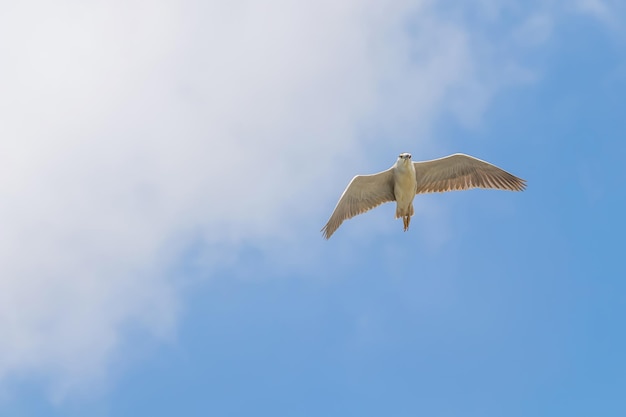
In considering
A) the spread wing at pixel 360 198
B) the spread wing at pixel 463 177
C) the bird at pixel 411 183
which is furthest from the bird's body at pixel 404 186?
the spread wing at pixel 463 177

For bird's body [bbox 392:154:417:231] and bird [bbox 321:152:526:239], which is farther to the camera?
bird [bbox 321:152:526:239]

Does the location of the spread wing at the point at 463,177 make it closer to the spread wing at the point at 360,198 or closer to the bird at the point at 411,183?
the bird at the point at 411,183

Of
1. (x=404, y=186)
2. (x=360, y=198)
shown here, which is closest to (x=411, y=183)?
(x=404, y=186)

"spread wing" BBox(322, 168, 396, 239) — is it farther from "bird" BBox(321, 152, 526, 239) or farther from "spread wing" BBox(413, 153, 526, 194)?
"spread wing" BBox(413, 153, 526, 194)

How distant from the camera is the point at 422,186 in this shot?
958 inches

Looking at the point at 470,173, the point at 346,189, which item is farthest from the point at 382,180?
the point at 470,173

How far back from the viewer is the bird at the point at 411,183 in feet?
77.4

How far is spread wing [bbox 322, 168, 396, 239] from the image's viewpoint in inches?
944

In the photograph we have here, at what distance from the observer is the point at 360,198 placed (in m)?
24.3

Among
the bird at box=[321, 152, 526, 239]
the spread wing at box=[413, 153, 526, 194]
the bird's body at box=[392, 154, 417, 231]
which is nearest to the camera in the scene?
the bird's body at box=[392, 154, 417, 231]

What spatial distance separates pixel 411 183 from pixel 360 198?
65.6 inches

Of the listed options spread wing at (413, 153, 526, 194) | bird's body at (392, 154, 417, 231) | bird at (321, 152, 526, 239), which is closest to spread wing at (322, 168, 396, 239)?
bird at (321, 152, 526, 239)

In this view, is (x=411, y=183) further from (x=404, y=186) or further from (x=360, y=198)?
(x=360, y=198)

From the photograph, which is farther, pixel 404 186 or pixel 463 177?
pixel 463 177
